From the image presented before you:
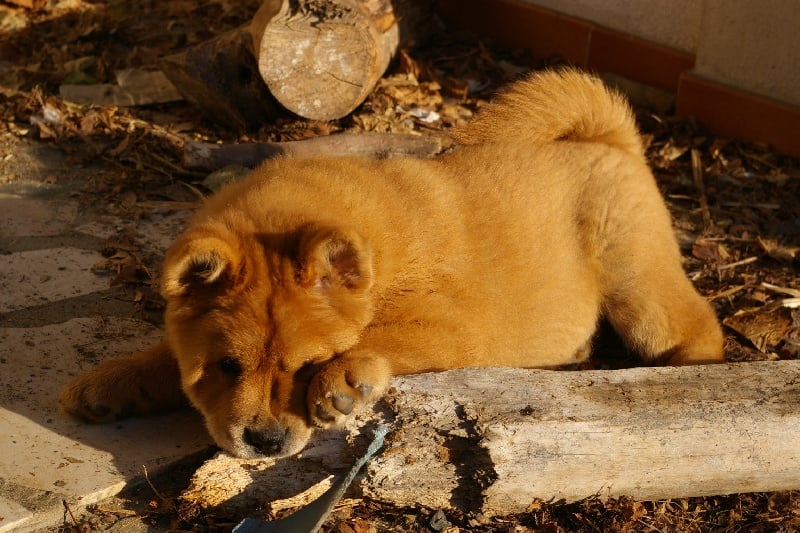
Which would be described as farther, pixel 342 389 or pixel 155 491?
pixel 155 491

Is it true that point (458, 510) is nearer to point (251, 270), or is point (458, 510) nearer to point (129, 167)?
point (251, 270)

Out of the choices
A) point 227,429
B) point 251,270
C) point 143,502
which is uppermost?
point 251,270

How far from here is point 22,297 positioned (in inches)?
178

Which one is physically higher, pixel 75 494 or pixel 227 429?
pixel 227 429

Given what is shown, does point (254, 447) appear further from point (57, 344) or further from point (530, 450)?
point (57, 344)

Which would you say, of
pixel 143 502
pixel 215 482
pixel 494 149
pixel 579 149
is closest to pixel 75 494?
pixel 143 502

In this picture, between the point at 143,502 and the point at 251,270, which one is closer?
the point at 251,270

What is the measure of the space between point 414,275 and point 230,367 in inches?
32.7

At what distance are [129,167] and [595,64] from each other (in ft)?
11.7

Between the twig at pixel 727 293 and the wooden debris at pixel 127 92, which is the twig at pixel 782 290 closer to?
the twig at pixel 727 293

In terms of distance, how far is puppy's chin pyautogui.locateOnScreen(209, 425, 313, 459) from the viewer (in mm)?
3178

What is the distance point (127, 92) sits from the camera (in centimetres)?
704

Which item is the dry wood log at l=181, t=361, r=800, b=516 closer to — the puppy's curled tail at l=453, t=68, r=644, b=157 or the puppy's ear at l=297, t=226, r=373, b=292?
the puppy's ear at l=297, t=226, r=373, b=292

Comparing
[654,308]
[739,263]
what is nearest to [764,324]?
[739,263]
